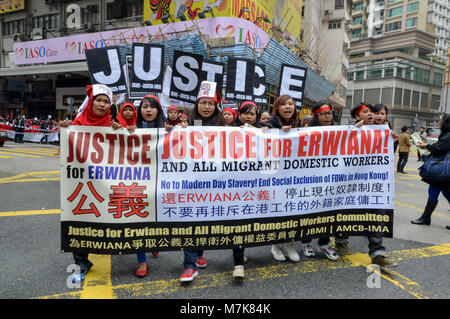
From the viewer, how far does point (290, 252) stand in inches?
143

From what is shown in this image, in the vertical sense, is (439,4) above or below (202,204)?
above

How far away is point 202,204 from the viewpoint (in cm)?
305

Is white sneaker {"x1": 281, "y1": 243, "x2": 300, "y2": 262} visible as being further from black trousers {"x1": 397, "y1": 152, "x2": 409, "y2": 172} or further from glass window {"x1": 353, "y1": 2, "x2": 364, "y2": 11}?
glass window {"x1": 353, "y1": 2, "x2": 364, "y2": 11}

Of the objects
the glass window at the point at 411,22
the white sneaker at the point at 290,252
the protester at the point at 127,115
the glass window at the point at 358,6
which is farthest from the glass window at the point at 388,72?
the protester at the point at 127,115

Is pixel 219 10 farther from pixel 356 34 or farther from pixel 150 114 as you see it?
pixel 356 34

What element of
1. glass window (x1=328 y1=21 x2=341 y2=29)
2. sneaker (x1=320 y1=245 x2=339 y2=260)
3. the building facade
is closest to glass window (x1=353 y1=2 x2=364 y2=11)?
glass window (x1=328 y1=21 x2=341 y2=29)

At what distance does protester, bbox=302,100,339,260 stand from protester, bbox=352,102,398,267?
35 centimetres

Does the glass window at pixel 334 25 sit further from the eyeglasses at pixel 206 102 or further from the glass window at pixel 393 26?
the eyeglasses at pixel 206 102

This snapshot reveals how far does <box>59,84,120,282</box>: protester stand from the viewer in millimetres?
3010

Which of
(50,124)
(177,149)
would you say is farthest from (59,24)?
(177,149)

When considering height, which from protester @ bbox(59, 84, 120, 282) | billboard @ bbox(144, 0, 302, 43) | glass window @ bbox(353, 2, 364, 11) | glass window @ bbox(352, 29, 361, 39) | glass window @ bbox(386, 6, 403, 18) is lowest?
protester @ bbox(59, 84, 120, 282)

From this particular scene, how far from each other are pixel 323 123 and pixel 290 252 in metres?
1.59

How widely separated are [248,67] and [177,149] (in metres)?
5.16
